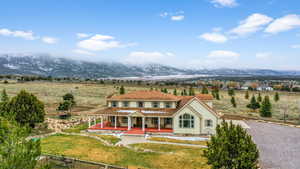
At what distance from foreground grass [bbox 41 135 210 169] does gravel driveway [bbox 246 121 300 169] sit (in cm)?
704

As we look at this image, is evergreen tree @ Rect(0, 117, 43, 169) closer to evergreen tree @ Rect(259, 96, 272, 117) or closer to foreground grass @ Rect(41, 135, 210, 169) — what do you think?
foreground grass @ Rect(41, 135, 210, 169)

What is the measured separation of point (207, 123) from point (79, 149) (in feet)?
60.7

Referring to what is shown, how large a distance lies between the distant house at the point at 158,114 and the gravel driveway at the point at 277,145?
6881 millimetres

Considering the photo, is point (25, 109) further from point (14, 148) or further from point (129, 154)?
point (14, 148)

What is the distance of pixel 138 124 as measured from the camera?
3319 centimetres

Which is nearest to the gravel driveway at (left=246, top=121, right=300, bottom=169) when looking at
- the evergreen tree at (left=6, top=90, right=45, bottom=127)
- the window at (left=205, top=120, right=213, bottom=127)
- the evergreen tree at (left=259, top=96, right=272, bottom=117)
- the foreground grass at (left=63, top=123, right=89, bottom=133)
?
the window at (left=205, top=120, right=213, bottom=127)

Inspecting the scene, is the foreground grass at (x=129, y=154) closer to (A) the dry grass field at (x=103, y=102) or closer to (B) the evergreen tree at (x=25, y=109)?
(B) the evergreen tree at (x=25, y=109)

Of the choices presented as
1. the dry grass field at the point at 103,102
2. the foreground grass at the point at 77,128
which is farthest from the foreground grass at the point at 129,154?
the dry grass field at the point at 103,102

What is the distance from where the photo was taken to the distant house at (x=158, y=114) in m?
29.3

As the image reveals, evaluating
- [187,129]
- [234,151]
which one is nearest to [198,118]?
[187,129]

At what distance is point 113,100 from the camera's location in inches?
1351

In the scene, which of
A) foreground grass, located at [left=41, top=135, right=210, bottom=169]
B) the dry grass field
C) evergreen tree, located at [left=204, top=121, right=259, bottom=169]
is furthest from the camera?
the dry grass field

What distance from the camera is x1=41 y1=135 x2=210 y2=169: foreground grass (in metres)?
18.4

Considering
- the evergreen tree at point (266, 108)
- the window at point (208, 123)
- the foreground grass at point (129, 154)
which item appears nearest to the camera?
the foreground grass at point (129, 154)
